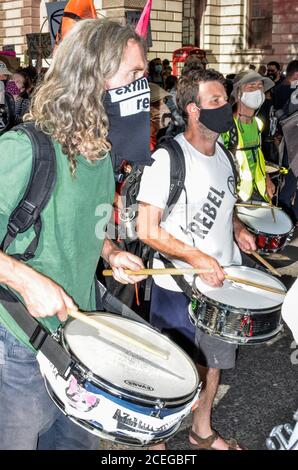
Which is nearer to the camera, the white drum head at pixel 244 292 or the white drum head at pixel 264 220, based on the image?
the white drum head at pixel 244 292

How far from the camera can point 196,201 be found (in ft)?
9.33

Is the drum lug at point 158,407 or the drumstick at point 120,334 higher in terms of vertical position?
the drumstick at point 120,334

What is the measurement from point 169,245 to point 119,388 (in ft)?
3.71

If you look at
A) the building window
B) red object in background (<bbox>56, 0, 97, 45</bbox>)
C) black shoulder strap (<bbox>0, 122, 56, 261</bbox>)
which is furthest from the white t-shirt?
the building window

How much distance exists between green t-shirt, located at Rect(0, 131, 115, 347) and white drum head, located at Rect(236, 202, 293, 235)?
2.21 metres

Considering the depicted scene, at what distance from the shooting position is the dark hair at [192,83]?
3.05 m

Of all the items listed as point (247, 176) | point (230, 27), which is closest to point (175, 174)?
point (247, 176)

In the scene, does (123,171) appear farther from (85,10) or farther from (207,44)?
(207,44)

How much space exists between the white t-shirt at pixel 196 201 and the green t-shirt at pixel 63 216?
0.77m

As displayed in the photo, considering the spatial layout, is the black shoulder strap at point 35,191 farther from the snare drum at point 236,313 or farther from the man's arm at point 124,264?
the snare drum at point 236,313

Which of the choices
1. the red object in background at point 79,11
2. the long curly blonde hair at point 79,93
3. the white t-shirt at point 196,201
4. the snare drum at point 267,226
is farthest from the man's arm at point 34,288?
the red object in background at point 79,11

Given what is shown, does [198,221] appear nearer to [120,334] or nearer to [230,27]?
[120,334]

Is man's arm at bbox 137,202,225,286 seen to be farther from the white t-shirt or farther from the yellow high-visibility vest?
the yellow high-visibility vest
